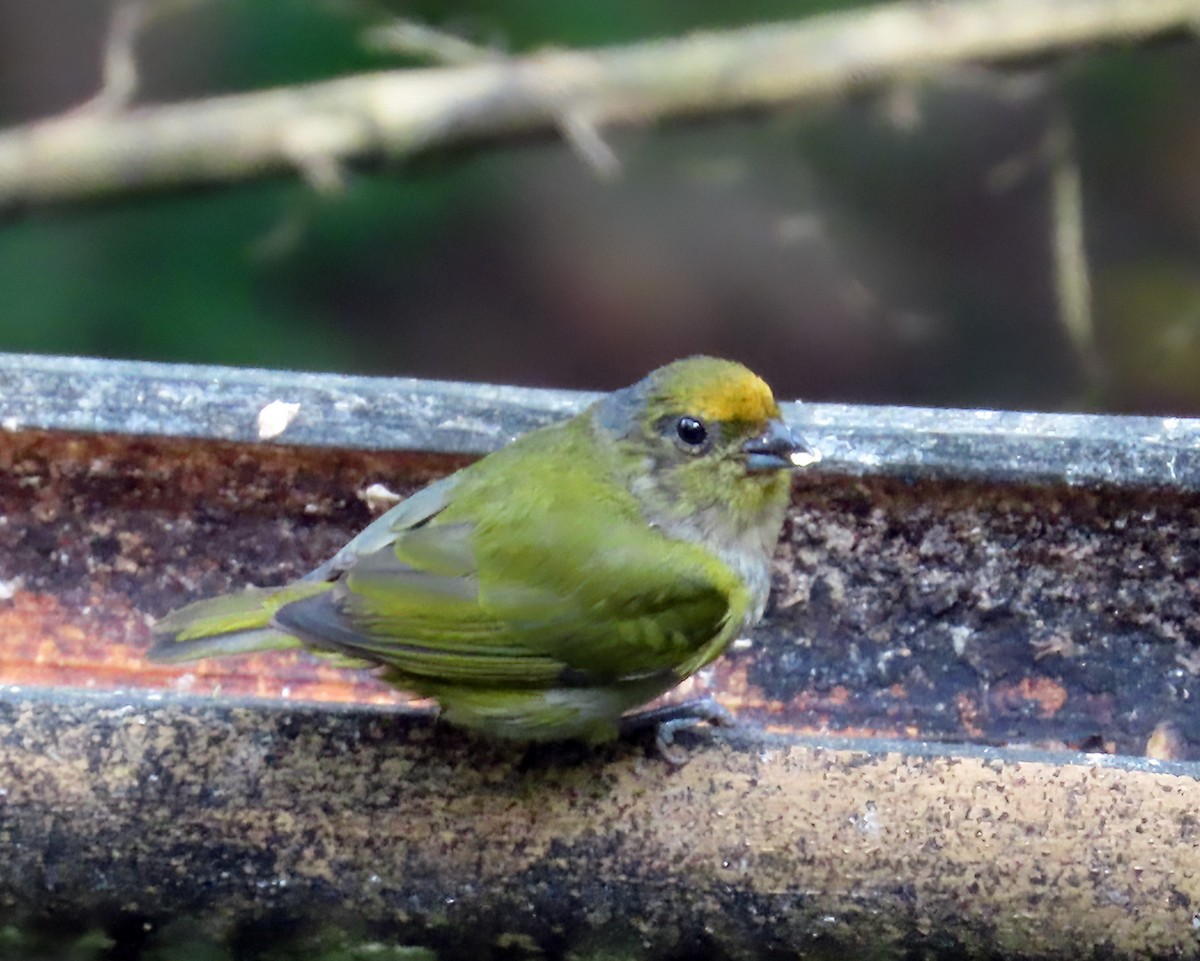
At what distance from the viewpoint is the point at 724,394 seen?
2.67 meters

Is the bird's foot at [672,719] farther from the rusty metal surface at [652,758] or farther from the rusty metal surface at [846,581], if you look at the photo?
the rusty metal surface at [846,581]

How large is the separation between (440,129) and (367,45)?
1.06ft

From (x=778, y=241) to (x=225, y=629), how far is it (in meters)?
3.99

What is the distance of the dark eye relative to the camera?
2697 mm

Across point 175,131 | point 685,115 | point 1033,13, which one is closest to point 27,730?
point 175,131

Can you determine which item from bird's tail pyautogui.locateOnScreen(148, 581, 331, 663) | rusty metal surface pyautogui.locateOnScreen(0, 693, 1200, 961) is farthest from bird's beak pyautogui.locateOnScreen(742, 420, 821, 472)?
bird's tail pyautogui.locateOnScreen(148, 581, 331, 663)

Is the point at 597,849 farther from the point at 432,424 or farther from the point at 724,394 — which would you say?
the point at 432,424

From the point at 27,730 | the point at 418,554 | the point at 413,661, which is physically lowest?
the point at 27,730

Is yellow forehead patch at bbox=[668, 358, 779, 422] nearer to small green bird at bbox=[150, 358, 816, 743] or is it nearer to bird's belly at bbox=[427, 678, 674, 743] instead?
small green bird at bbox=[150, 358, 816, 743]

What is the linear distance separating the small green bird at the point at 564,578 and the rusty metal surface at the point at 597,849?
0.25m

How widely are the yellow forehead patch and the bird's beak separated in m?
0.03

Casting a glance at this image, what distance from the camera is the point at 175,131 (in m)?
4.77

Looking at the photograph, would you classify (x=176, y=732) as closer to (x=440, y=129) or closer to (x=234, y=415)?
(x=234, y=415)

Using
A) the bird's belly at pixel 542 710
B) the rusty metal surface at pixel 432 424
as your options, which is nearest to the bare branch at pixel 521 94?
the rusty metal surface at pixel 432 424
